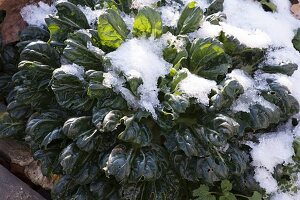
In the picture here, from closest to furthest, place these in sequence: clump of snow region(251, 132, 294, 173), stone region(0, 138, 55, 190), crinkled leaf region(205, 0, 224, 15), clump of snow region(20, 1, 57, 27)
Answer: clump of snow region(251, 132, 294, 173) < stone region(0, 138, 55, 190) < crinkled leaf region(205, 0, 224, 15) < clump of snow region(20, 1, 57, 27)

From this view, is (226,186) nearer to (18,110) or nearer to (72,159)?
(72,159)

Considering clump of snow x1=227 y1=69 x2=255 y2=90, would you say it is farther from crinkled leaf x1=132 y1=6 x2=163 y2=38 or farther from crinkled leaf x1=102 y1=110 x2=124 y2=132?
crinkled leaf x1=102 y1=110 x2=124 y2=132

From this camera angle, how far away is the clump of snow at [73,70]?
2.16 m

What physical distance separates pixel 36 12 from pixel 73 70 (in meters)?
0.76

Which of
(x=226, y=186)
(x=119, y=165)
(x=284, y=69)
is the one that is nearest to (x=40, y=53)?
(x=119, y=165)

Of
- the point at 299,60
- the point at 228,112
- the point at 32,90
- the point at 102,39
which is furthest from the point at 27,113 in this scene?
the point at 299,60

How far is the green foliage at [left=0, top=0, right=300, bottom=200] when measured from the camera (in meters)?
2.07

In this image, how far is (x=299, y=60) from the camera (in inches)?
103

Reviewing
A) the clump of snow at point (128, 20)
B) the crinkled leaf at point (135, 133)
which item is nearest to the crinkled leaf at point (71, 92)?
the crinkled leaf at point (135, 133)

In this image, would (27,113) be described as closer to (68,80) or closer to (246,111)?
(68,80)

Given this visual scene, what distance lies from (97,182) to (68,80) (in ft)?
1.60

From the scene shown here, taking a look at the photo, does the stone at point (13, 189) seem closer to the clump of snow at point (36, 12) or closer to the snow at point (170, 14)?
the clump of snow at point (36, 12)

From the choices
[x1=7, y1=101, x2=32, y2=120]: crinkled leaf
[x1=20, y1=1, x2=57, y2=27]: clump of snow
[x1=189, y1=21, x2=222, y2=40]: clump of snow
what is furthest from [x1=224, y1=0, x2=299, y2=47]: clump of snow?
[x1=7, y1=101, x2=32, y2=120]: crinkled leaf

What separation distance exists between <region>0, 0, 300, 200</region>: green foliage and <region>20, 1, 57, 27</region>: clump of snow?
34cm
